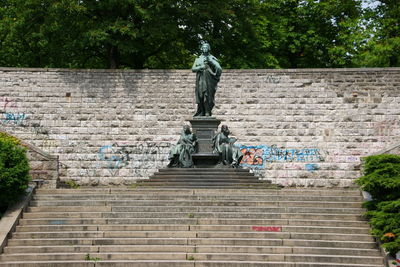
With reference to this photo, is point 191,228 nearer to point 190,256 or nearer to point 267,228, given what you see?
point 190,256

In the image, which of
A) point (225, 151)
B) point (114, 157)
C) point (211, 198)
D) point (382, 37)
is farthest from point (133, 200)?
point (382, 37)

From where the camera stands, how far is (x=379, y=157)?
14.1m

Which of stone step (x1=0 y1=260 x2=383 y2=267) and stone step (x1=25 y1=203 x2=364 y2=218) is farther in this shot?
stone step (x1=25 y1=203 x2=364 y2=218)

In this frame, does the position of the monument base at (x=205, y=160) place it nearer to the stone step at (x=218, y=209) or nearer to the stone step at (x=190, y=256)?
the stone step at (x=218, y=209)

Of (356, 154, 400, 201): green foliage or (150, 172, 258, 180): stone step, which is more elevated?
(150, 172, 258, 180): stone step

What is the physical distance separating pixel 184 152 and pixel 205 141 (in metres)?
0.65

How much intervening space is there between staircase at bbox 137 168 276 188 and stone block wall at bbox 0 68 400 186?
4916 mm

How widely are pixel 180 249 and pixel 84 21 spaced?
45.3 feet

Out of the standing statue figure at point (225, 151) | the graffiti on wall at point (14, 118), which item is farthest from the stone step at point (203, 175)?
the graffiti on wall at point (14, 118)

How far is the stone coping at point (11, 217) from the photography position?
13.2 meters

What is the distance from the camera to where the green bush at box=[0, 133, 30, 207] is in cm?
1430

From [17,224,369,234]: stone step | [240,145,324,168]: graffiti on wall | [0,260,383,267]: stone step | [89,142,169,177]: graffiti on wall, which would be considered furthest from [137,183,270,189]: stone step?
[89,142,169,177]: graffiti on wall

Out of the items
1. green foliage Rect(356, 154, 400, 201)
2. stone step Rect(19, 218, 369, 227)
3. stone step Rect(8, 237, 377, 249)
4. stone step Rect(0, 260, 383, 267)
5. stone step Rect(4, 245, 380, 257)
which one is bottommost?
stone step Rect(0, 260, 383, 267)

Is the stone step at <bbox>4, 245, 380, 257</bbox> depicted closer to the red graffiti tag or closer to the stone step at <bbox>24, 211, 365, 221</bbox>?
the red graffiti tag
